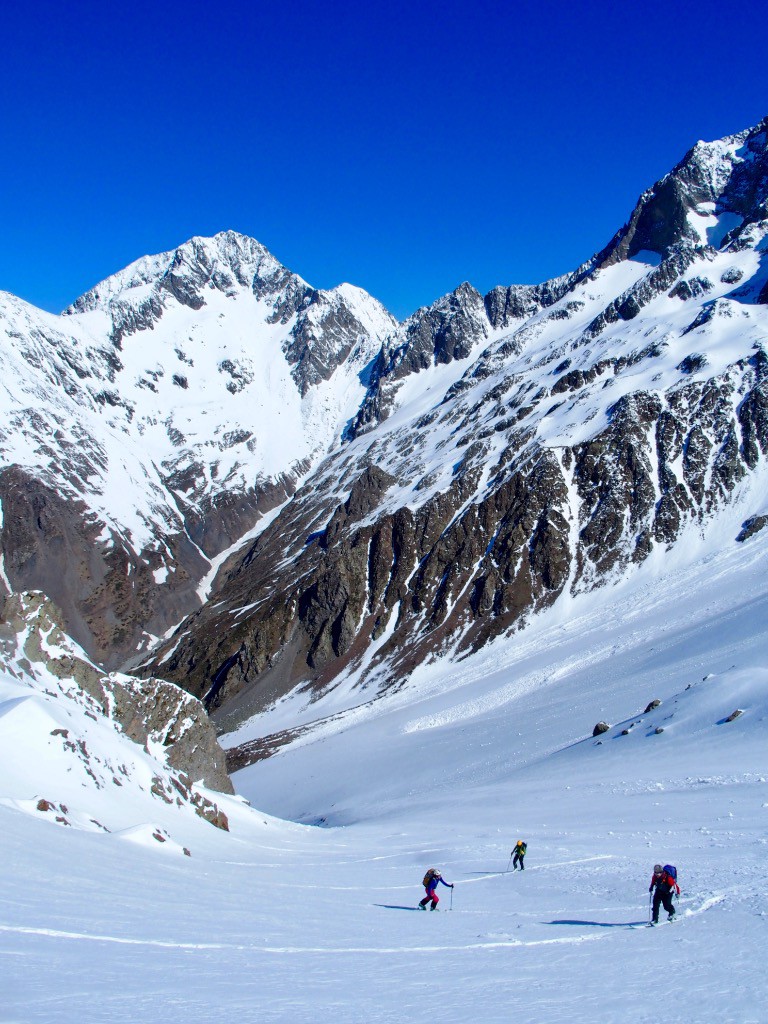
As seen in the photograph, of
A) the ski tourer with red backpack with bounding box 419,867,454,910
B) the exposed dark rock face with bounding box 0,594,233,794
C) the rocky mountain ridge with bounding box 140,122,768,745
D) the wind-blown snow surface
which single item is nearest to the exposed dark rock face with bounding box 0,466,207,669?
the rocky mountain ridge with bounding box 140,122,768,745

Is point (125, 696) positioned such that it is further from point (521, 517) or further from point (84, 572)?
point (84, 572)

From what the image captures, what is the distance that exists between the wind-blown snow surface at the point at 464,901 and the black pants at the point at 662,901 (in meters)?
0.38

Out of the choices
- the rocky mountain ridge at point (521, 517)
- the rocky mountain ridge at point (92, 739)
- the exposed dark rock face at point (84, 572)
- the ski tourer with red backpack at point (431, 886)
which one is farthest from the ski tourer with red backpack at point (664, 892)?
the exposed dark rock face at point (84, 572)

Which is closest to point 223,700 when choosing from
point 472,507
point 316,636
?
point 316,636

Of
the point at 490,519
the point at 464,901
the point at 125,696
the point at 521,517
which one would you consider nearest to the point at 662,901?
the point at 464,901

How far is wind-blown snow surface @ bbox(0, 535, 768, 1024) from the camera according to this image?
8344mm

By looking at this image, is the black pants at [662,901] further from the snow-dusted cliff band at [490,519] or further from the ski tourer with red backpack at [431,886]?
the snow-dusted cliff band at [490,519]

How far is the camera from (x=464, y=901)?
61.1 ft

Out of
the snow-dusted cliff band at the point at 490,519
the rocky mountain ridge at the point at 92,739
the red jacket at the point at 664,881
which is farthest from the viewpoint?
the snow-dusted cliff band at the point at 490,519

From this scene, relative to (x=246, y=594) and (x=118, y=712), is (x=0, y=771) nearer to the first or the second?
(x=118, y=712)

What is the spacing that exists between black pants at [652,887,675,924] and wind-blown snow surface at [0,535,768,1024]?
1.25 ft

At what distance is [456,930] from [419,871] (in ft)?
35.9

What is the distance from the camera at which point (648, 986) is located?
9.31 m

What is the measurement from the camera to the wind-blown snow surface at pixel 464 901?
27.4 ft
